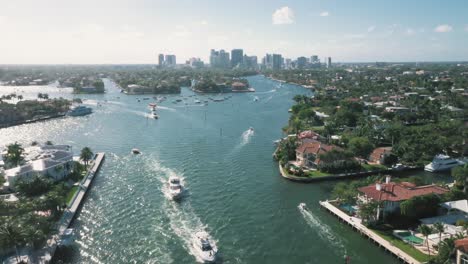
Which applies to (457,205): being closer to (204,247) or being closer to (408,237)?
(408,237)

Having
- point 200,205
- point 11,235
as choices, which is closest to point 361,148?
point 200,205

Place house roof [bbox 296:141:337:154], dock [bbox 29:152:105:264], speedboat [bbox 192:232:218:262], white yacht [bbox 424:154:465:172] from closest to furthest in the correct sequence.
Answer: dock [bbox 29:152:105:264] < speedboat [bbox 192:232:218:262] < house roof [bbox 296:141:337:154] < white yacht [bbox 424:154:465:172]

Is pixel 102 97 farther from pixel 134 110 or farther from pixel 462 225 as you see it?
pixel 462 225

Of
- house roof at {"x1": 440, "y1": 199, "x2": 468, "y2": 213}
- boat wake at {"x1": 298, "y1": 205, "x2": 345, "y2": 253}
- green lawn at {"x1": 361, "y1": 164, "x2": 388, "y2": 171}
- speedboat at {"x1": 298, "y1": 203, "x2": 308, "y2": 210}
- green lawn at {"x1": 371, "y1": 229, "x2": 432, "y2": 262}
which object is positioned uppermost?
house roof at {"x1": 440, "y1": 199, "x2": 468, "y2": 213}

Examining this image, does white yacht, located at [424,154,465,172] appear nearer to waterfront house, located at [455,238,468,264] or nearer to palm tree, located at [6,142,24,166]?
waterfront house, located at [455,238,468,264]

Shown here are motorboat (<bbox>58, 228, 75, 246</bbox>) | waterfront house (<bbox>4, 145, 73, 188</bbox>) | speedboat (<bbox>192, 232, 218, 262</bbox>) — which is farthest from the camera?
waterfront house (<bbox>4, 145, 73, 188</bbox>)

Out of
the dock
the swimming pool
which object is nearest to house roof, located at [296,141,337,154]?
the swimming pool
